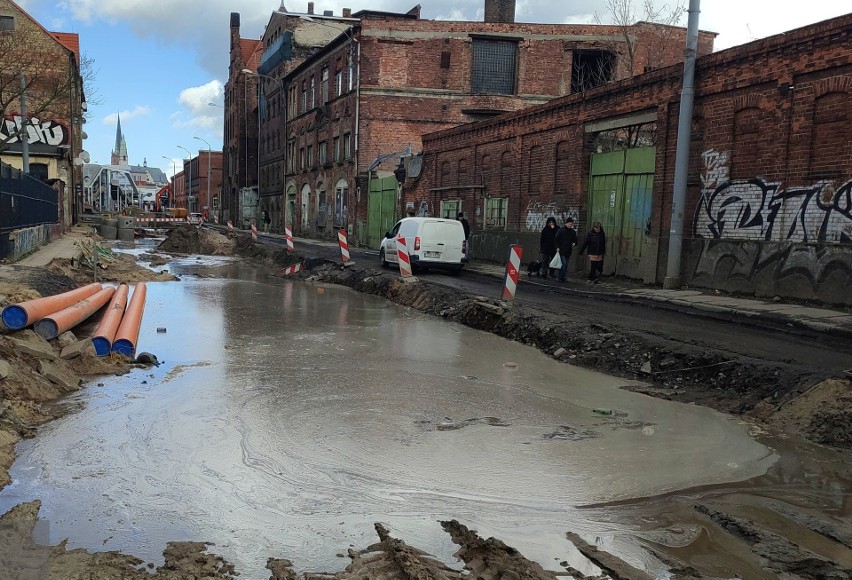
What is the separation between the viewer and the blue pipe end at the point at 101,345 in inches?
328

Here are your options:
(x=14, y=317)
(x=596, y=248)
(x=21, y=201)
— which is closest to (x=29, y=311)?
(x=14, y=317)

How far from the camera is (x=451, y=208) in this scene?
1152 inches

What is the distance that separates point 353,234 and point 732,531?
35861 millimetres

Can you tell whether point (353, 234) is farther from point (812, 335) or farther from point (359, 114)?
point (812, 335)

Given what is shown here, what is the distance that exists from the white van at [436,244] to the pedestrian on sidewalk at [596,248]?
4045mm

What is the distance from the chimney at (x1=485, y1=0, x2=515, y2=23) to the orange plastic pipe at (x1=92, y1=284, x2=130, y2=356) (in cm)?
3249

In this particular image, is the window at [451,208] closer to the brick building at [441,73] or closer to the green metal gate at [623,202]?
the brick building at [441,73]

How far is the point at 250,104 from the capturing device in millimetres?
69938

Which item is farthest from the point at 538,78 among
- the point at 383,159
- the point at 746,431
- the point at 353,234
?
the point at 746,431

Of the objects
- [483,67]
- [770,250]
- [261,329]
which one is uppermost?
[483,67]

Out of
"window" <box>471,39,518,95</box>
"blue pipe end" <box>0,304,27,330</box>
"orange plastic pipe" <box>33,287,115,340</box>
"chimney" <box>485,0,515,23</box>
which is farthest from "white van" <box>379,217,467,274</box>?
"chimney" <box>485,0,515,23</box>

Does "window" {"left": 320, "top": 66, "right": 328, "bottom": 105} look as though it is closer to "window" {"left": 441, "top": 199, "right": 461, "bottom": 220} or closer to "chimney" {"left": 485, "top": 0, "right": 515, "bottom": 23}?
"chimney" {"left": 485, "top": 0, "right": 515, "bottom": 23}

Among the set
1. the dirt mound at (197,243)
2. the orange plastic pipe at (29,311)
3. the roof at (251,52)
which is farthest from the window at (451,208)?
the roof at (251,52)

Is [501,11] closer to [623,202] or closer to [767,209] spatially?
[623,202]
